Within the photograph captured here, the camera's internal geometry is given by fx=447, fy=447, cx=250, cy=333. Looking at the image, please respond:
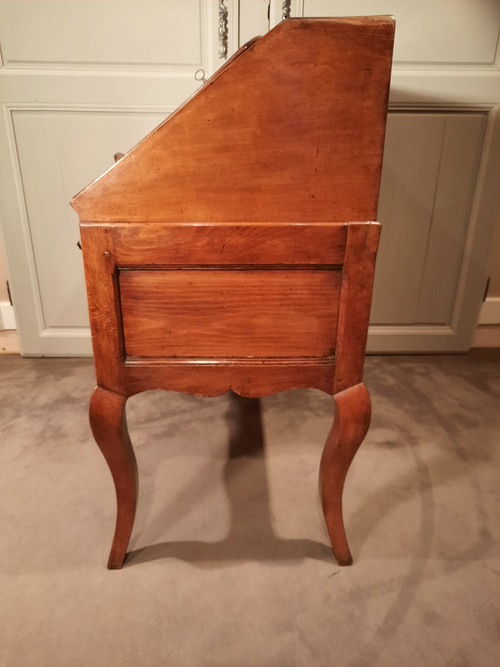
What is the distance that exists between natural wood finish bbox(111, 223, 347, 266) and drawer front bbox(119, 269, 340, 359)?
3 cm

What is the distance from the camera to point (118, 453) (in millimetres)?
923

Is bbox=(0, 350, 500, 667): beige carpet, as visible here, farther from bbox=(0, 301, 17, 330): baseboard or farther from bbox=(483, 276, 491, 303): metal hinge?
bbox=(483, 276, 491, 303): metal hinge

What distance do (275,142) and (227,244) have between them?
179 millimetres

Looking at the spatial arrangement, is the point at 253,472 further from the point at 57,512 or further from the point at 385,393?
the point at 385,393

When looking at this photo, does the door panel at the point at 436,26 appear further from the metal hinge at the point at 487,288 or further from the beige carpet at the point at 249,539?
the beige carpet at the point at 249,539

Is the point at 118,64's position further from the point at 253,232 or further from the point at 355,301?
the point at 355,301

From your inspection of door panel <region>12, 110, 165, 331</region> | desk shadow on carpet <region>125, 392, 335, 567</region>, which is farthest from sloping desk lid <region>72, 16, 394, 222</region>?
door panel <region>12, 110, 165, 331</region>

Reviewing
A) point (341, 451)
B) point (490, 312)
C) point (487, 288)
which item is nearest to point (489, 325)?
point (490, 312)

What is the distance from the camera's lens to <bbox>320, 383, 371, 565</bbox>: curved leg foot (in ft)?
2.89

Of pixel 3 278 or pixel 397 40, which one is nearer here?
pixel 397 40

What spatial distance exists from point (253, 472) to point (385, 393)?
28.3 inches

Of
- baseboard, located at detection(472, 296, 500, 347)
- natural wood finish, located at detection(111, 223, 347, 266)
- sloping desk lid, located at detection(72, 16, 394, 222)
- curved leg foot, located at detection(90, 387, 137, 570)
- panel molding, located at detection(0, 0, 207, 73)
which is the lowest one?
baseboard, located at detection(472, 296, 500, 347)

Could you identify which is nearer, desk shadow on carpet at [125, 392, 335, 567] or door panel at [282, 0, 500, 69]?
desk shadow on carpet at [125, 392, 335, 567]

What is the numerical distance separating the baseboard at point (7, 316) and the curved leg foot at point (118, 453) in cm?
143
